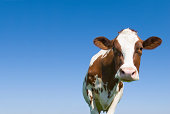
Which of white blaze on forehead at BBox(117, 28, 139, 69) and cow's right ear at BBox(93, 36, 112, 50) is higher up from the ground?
cow's right ear at BBox(93, 36, 112, 50)

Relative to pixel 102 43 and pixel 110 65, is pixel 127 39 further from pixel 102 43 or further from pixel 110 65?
pixel 110 65

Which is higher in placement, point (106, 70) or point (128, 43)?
point (128, 43)

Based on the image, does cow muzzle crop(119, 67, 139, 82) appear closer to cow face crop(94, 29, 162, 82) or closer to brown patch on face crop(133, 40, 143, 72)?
cow face crop(94, 29, 162, 82)

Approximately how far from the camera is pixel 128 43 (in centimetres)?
802

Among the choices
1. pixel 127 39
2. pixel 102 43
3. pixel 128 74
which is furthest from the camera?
pixel 102 43

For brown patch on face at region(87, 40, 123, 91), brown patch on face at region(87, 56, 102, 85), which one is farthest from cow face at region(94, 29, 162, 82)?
brown patch on face at region(87, 56, 102, 85)

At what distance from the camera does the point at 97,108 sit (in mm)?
9516

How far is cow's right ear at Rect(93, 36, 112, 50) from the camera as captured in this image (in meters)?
8.75

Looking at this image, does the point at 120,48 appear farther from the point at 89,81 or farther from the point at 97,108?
the point at 97,108

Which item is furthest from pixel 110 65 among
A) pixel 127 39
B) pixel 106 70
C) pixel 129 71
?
pixel 129 71

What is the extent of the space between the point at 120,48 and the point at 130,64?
775mm

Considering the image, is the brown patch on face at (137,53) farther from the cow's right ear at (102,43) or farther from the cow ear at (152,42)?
the cow's right ear at (102,43)

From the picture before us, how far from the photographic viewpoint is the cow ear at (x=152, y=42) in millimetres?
8734

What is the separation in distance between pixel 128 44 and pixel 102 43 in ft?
3.58
